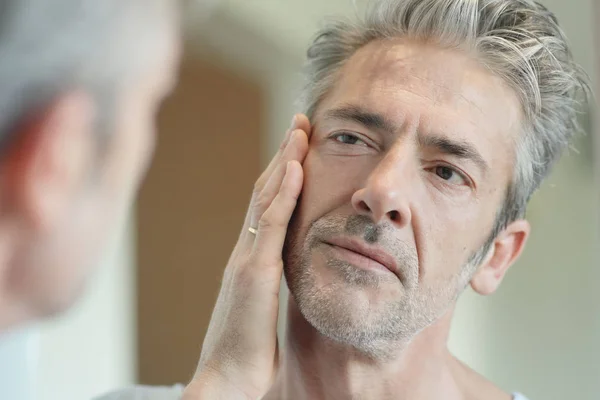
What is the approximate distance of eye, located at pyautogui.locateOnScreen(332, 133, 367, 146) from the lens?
2.92 feet

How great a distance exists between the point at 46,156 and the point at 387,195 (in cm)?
56

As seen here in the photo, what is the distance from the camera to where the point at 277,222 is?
2.85ft

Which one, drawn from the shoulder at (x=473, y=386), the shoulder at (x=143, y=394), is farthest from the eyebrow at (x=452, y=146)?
the shoulder at (x=143, y=394)

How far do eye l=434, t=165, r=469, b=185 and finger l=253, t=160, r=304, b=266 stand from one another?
0.60ft

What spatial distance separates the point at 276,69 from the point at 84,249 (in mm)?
1147

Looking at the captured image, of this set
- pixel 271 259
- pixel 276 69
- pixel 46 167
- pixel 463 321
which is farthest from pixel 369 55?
pixel 46 167

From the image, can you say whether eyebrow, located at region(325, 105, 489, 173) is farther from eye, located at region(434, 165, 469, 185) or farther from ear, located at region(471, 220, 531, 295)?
ear, located at region(471, 220, 531, 295)

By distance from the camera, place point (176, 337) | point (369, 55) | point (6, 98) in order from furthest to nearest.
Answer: point (176, 337)
point (369, 55)
point (6, 98)

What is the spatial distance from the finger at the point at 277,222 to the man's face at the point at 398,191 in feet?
0.06

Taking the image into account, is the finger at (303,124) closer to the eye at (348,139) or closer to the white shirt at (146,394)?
the eye at (348,139)

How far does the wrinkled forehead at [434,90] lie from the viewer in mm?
867

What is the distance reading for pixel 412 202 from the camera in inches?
32.9

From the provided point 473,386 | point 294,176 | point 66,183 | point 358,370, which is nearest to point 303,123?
point 294,176

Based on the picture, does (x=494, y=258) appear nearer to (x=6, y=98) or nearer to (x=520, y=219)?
(x=520, y=219)
